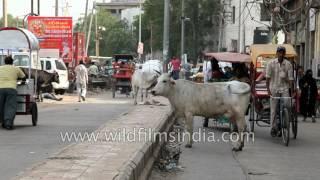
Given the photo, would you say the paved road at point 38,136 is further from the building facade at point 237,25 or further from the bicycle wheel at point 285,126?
the building facade at point 237,25

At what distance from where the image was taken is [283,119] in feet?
43.8

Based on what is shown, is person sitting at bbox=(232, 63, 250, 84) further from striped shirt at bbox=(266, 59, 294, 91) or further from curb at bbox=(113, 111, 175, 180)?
curb at bbox=(113, 111, 175, 180)

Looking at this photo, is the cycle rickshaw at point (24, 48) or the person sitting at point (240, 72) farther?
the cycle rickshaw at point (24, 48)

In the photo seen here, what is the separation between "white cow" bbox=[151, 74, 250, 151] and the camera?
40.7 feet

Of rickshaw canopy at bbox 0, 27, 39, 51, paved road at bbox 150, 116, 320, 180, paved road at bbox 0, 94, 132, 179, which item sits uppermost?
rickshaw canopy at bbox 0, 27, 39, 51

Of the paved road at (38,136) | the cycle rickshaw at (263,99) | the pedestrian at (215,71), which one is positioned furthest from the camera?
the pedestrian at (215,71)

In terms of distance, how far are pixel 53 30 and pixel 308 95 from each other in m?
23.6

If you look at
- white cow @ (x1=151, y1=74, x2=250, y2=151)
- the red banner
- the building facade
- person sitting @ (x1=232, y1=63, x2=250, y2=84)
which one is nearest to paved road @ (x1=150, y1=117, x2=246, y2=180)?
white cow @ (x1=151, y1=74, x2=250, y2=151)

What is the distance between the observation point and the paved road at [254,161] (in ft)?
32.4

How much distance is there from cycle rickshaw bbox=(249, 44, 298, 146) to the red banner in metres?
25.9

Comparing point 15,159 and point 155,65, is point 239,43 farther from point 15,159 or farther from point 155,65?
point 15,159

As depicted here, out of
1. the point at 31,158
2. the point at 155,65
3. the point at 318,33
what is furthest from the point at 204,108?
the point at 318,33

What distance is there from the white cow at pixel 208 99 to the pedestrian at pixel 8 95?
4.27 metres

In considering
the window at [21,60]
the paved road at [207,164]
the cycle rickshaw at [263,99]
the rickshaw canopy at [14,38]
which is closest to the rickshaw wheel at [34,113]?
the rickshaw canopy at [14,38]
